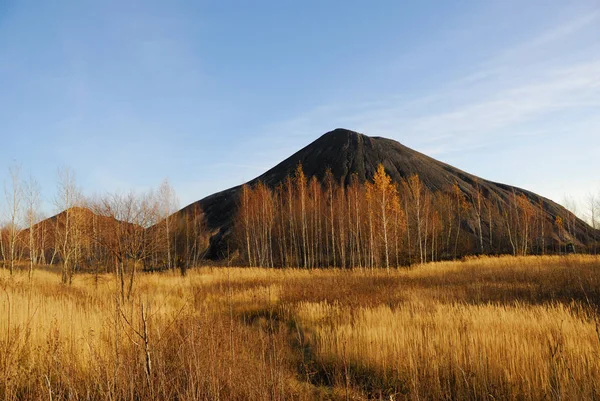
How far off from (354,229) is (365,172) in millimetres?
45461

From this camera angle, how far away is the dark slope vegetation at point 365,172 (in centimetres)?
8381

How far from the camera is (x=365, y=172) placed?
88.6 metres

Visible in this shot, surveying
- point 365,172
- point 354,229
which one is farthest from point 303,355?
point 365,172

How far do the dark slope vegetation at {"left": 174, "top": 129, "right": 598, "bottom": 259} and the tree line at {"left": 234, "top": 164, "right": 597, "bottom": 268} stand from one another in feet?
56.2

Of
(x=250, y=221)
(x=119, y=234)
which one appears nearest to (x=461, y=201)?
(x=250, y=221)

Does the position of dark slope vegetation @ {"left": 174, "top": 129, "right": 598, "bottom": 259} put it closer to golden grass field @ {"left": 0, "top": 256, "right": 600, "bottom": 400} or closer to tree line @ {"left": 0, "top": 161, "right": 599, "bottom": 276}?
tree line @ {"left": 0, "top": 161, "right": 599, "bottom": 276}

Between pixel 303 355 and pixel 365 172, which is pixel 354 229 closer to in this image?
pixel 303 355

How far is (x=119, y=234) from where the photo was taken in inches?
496

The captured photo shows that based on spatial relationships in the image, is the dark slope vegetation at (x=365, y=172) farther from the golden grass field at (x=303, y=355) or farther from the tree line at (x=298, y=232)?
the golden grass field at (x=303, y=355)

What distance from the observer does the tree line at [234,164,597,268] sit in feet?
131

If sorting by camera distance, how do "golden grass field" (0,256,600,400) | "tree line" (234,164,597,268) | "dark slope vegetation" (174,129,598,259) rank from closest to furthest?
"golden grass field" (0,256,600,400) < "tree line" (234,164,597,268) < "dark slope vegetation" (174,129,598,259)

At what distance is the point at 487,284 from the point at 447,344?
32.6 ft

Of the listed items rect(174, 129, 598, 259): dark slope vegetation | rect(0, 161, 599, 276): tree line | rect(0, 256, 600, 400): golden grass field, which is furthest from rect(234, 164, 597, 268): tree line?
rect(0, 256, 600, 400): golden grass field

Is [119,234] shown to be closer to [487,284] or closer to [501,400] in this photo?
[501,400]
